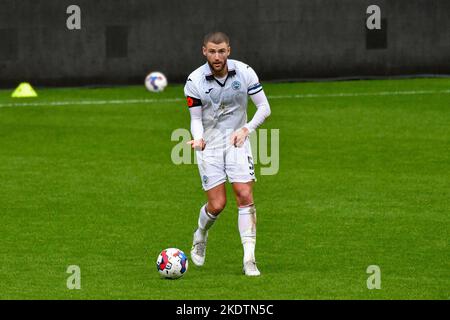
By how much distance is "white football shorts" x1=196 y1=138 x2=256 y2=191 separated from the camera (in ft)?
37.9

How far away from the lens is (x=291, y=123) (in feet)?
78.1

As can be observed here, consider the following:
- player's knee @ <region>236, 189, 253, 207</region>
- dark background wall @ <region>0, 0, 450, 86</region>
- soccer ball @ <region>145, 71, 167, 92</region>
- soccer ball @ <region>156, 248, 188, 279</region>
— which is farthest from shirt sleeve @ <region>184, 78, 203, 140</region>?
dark background wall @ <region>0, 0, 450, 86</region>

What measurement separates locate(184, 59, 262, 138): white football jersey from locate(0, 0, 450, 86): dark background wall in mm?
20072

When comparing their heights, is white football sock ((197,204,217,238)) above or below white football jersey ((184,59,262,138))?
below

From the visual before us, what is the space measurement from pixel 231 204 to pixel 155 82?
1473 cm

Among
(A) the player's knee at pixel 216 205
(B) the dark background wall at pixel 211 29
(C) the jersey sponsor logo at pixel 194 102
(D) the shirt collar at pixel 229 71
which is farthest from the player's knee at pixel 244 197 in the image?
(B) the dark background wall at pixel 211 29

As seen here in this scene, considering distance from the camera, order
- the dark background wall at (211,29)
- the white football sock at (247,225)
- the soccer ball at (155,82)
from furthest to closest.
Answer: the dark background wall at (211,29), the soccer ball at (155,82), the white football sock at (247,225)

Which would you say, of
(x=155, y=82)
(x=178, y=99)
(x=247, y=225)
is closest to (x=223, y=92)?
(x=247, y=225)

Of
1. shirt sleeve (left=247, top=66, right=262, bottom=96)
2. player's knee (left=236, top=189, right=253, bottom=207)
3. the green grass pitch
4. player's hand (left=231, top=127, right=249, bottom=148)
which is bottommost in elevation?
the green grass pitch

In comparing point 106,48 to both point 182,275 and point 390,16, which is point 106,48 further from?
point 182,275

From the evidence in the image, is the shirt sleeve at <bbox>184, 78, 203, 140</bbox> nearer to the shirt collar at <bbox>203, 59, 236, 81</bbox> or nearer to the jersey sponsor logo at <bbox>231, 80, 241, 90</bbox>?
the shirt collar at <bbox>203, 59, 236, 81</bbox>

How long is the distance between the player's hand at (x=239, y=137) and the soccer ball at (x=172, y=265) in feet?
3.64

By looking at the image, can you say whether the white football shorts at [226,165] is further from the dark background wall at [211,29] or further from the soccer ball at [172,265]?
the dark background wall at [211,29]

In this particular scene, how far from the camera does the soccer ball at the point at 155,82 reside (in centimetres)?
3027
